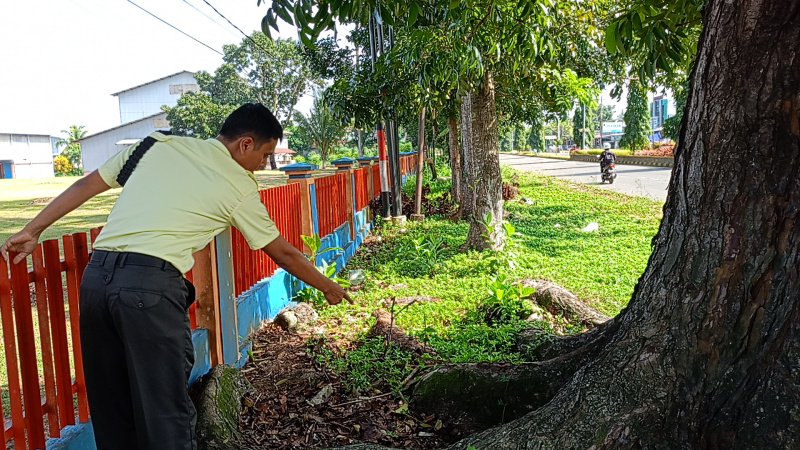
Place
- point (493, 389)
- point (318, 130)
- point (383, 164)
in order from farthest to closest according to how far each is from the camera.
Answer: point (318, 130) < point (383, 164) < point (493, 389)

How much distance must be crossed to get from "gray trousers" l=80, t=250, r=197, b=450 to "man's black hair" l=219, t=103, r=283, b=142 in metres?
0.67

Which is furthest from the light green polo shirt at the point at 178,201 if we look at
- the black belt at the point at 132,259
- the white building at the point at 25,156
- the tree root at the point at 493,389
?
the white building at the point at 25,156

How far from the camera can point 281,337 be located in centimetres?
499

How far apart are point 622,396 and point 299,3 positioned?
2466 millimetres

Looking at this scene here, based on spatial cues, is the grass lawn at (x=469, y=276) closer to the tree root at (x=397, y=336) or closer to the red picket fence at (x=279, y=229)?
the tree root at (x=397, y=336)

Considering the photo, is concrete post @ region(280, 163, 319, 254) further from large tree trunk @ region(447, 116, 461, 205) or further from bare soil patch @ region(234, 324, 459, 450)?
large tree trunk @ region(447, 116, 461, 205)

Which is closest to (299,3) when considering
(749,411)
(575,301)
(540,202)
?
(749,411)

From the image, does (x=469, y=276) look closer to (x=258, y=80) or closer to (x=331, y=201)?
(x=331, y=201)

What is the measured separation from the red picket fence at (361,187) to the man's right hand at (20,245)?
786cm

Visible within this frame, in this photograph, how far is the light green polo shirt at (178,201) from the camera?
231 centimetres

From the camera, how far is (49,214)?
2.43m

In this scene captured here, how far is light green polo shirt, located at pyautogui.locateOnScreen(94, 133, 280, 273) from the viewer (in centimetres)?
231

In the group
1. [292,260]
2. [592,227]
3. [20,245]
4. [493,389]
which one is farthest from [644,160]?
[20,245]

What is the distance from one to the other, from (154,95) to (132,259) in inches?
2690
